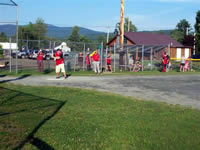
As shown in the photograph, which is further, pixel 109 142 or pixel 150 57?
pixel 150 57

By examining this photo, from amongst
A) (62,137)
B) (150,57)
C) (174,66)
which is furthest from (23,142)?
(174,66)

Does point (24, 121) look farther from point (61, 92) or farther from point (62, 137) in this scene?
point (61, 92)

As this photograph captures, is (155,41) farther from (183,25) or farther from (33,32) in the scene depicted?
(183,25)

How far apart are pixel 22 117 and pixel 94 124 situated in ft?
5.85

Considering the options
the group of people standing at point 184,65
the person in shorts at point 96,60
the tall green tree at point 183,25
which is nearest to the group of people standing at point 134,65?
the group of people standing at point 184,65

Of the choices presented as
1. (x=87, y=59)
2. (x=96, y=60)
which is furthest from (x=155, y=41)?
(x=96, y=60)

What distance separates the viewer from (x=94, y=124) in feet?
22.7

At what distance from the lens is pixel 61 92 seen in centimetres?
1149

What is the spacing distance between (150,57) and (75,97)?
16.8 meters

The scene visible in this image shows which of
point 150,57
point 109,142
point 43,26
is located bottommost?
point 109,142

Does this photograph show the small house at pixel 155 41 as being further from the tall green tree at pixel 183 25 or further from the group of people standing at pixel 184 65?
the tall green tree at pixel 183 25

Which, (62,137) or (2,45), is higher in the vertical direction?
(2,45)

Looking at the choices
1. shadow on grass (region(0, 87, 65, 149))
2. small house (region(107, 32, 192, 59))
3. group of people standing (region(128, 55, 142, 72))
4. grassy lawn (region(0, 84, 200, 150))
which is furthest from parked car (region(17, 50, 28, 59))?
small house (region(107, 32, 192, 59))

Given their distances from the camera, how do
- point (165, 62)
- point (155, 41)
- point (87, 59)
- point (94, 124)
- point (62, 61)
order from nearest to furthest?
point (94, 124), point (62, 61), point (87, 59), point (165, 62), point (155, 41)
